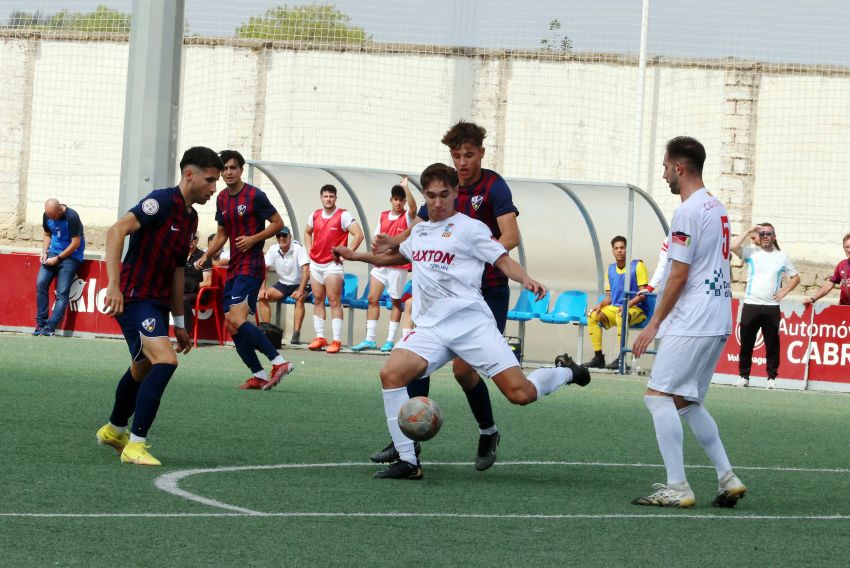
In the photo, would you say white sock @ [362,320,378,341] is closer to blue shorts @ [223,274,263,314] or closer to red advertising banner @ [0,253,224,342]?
red advertising banner @ [0,253,224,342]

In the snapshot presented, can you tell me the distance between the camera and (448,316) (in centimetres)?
782

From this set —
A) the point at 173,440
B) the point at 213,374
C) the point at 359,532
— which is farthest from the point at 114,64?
the point at 359,532

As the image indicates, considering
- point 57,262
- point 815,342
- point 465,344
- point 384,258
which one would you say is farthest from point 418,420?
point 57,262

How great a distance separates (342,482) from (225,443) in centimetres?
173

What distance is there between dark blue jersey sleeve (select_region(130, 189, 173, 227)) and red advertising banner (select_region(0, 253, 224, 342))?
42.2 ft

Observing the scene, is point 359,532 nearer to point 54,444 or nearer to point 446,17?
point 54,444

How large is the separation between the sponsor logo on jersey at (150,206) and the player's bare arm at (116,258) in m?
0.08

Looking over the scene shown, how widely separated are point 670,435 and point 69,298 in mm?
15156

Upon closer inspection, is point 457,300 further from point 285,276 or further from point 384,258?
point 285,276

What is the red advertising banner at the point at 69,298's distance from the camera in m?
20.7

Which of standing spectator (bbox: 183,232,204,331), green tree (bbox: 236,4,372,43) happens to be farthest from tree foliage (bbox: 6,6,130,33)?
standing spectator (bbox: 183,232,204,331)

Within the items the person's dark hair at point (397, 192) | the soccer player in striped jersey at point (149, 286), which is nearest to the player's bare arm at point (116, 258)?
the soccer player in striped jersey at point (149, 286)

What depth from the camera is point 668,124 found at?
3072 centimetres

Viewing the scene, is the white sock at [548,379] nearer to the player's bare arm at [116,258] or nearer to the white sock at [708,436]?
the white sock at [708,436]
